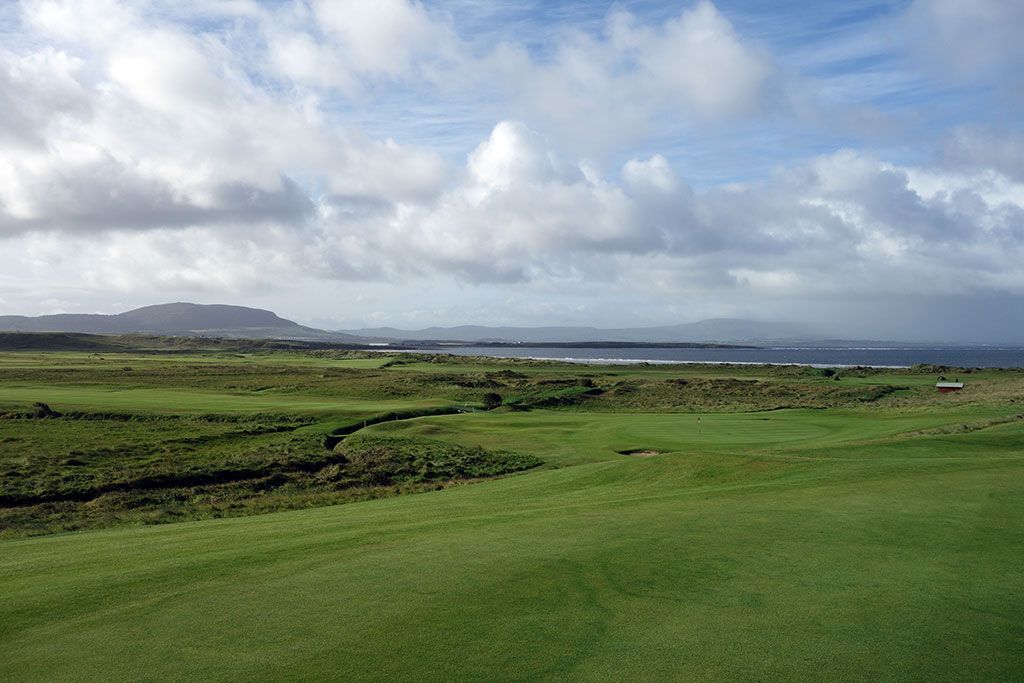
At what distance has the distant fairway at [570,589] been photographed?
7832 mm

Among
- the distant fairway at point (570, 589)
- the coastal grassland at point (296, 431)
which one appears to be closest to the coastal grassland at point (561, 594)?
the distant fairway at point (570, 589)

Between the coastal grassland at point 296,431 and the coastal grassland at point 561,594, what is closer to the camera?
the coastal grassland at point 561,594

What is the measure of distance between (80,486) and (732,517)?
2423cm

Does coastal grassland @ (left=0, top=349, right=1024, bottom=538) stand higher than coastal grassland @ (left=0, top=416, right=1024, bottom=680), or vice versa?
coastal grassland @ (left=0, top=416, right=1024, bottom=680)

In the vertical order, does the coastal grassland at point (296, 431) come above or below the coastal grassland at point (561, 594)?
below

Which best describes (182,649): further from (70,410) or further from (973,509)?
(70,410)

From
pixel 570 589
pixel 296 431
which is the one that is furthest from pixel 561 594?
pixel 296 431

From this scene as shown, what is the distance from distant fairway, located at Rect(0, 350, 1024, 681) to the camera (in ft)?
25.7

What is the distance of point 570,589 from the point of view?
1015 centimetres

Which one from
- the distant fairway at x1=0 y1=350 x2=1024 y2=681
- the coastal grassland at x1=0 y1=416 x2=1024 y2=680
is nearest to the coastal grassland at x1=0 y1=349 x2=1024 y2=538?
the distant fairway at x1=0 y1=350 x2=1024 y2=681

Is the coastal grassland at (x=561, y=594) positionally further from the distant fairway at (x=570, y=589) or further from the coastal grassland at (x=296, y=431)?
the coastal grassland at (x=296, y=431)

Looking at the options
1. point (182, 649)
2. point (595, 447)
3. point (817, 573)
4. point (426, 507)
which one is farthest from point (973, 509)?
point (595, 447)

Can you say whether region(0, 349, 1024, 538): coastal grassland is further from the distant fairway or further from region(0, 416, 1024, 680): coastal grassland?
region(0, 416, 1024, 680): coastal grassland

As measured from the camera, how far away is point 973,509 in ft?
47.0
